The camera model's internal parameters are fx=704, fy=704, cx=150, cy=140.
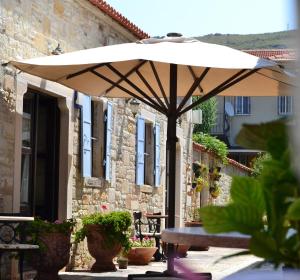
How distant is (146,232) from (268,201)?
10.5m

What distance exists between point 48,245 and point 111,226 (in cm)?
155

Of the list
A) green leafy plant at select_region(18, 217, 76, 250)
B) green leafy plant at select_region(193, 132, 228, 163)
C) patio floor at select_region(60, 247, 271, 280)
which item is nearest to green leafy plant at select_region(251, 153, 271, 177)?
green leafy plant at select_region(193, 132, 228, 163)

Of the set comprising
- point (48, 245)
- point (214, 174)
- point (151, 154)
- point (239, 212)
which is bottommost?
point (48, 245)

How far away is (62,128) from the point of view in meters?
8.79

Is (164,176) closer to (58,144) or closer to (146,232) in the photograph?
(146,232)

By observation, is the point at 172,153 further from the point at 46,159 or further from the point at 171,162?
the point at 46,159

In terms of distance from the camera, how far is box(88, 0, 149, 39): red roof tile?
9.62 m

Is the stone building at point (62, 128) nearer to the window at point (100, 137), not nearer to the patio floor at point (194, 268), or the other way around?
the window at point (100, 137)

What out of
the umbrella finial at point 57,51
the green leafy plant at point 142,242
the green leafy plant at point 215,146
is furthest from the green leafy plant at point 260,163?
the umbrella finial at point 57,51

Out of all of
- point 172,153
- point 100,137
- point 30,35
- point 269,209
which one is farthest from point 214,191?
point 269,209

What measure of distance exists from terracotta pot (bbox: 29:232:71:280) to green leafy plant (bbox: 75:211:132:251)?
4.36 ft

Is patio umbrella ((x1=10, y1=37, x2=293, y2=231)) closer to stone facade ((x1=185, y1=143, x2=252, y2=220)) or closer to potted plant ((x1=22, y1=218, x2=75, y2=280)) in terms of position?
potted plant ((x1=22, y1=218, x2=75, y2=280))

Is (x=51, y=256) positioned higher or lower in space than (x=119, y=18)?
lower

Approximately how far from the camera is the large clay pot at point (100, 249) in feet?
28.8
